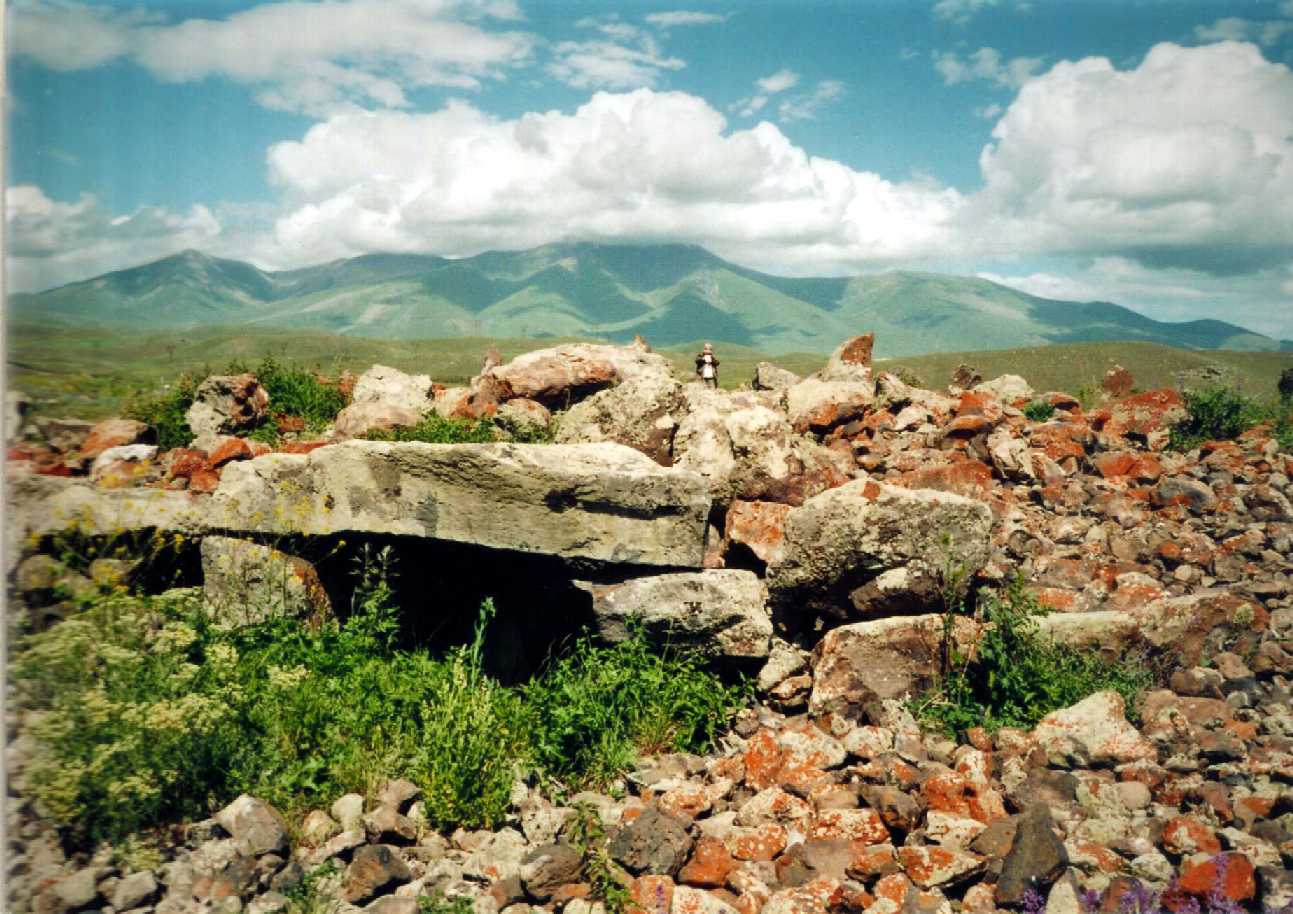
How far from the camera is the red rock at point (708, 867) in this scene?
3707mm

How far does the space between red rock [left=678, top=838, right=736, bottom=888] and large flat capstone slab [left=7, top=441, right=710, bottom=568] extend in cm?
214

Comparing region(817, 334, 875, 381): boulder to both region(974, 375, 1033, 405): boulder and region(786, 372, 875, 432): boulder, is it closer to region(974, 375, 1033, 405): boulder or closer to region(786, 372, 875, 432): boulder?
region(786, 372, 875, 432): boulder

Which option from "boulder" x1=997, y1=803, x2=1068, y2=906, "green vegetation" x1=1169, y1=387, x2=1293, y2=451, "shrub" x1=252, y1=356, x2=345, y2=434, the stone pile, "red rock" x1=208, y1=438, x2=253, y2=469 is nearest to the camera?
"boulder" x1=997, y1=803, x2=1068, y2=906

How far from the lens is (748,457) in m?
6.67

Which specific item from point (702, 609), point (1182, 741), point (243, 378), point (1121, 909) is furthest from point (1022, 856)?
point (243, 378)

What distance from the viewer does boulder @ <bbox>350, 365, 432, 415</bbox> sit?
8812 mm

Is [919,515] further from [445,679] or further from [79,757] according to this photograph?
[79,757]

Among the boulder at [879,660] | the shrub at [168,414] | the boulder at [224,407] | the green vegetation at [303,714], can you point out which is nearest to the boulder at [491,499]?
the green vegetation at [303,714]

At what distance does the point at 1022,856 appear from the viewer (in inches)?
138

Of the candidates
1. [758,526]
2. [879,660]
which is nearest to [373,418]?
[758,526]

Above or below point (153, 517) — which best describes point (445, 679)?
below

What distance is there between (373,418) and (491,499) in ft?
12.0

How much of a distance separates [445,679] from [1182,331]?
194658 mm

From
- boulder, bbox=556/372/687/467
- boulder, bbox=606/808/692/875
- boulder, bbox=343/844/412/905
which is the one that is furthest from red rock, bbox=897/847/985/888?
boulder, bbox=556/372/687/467
